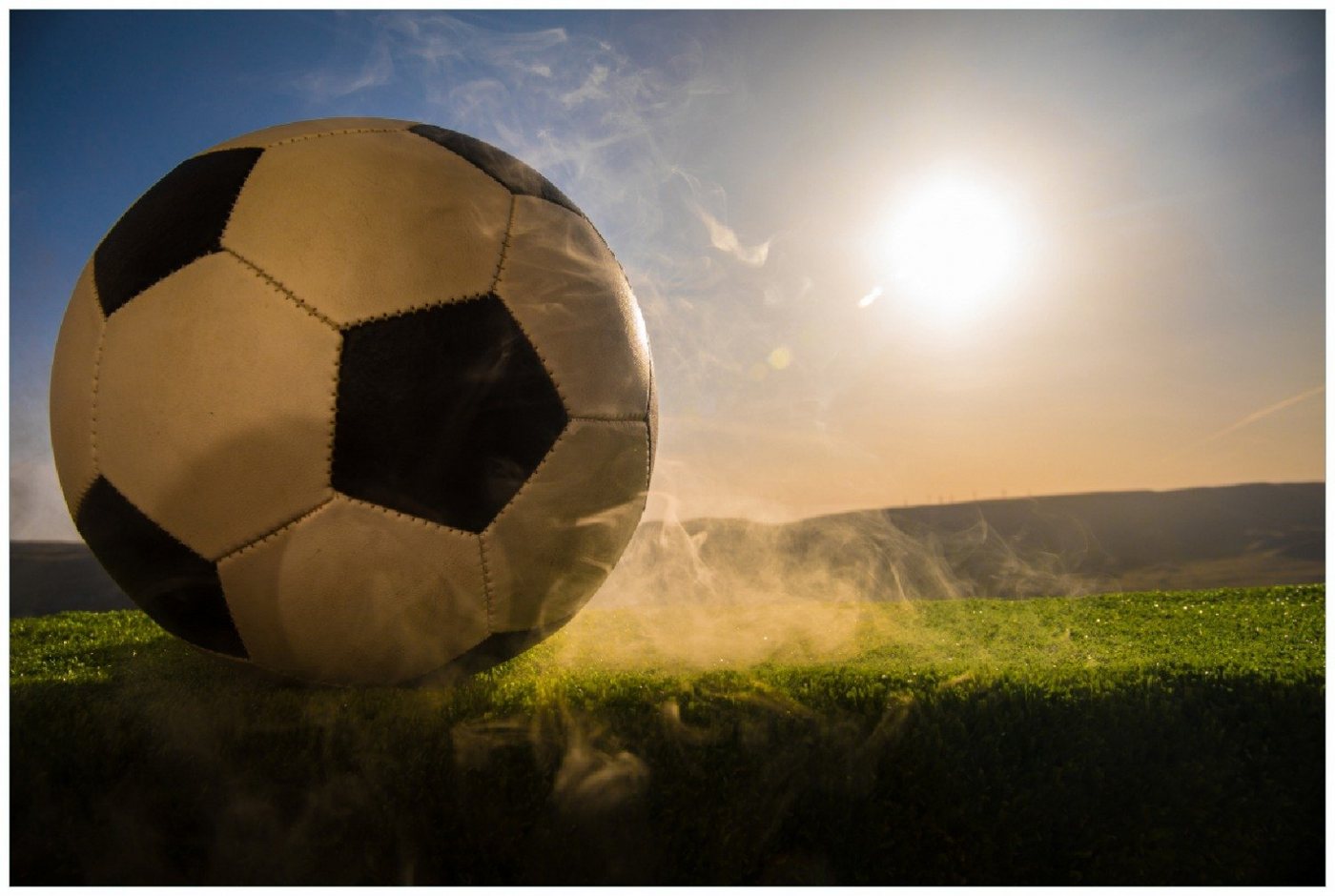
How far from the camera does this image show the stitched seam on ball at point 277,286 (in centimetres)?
263

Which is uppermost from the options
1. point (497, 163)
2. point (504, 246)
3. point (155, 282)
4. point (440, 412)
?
point (497, 163)

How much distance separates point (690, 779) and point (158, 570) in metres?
2.11

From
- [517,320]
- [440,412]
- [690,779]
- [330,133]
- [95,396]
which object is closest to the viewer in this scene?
[690,779]

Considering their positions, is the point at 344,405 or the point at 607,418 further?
the point at 607,418

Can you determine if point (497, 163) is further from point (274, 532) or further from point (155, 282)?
point (274, 532)

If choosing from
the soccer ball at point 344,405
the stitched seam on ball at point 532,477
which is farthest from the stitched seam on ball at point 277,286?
the stitched seam on ball at point 532,477

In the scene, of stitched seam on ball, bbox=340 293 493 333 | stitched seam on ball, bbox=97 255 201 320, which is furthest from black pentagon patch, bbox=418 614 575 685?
stitched seam on ball, bbox=97 255 201 320

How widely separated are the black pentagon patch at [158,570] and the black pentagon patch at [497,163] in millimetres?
1828

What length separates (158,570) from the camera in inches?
116

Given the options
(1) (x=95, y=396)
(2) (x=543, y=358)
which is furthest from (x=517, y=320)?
(1) (x=95, y=396)

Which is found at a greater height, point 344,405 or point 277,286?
point 277,286

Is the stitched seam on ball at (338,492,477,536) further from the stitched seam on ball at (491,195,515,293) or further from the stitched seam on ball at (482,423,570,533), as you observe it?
the stitched seam on ball at (491,195,515,293)

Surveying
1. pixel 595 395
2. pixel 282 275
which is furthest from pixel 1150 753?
pixel 282 275

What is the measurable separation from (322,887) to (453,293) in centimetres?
193
